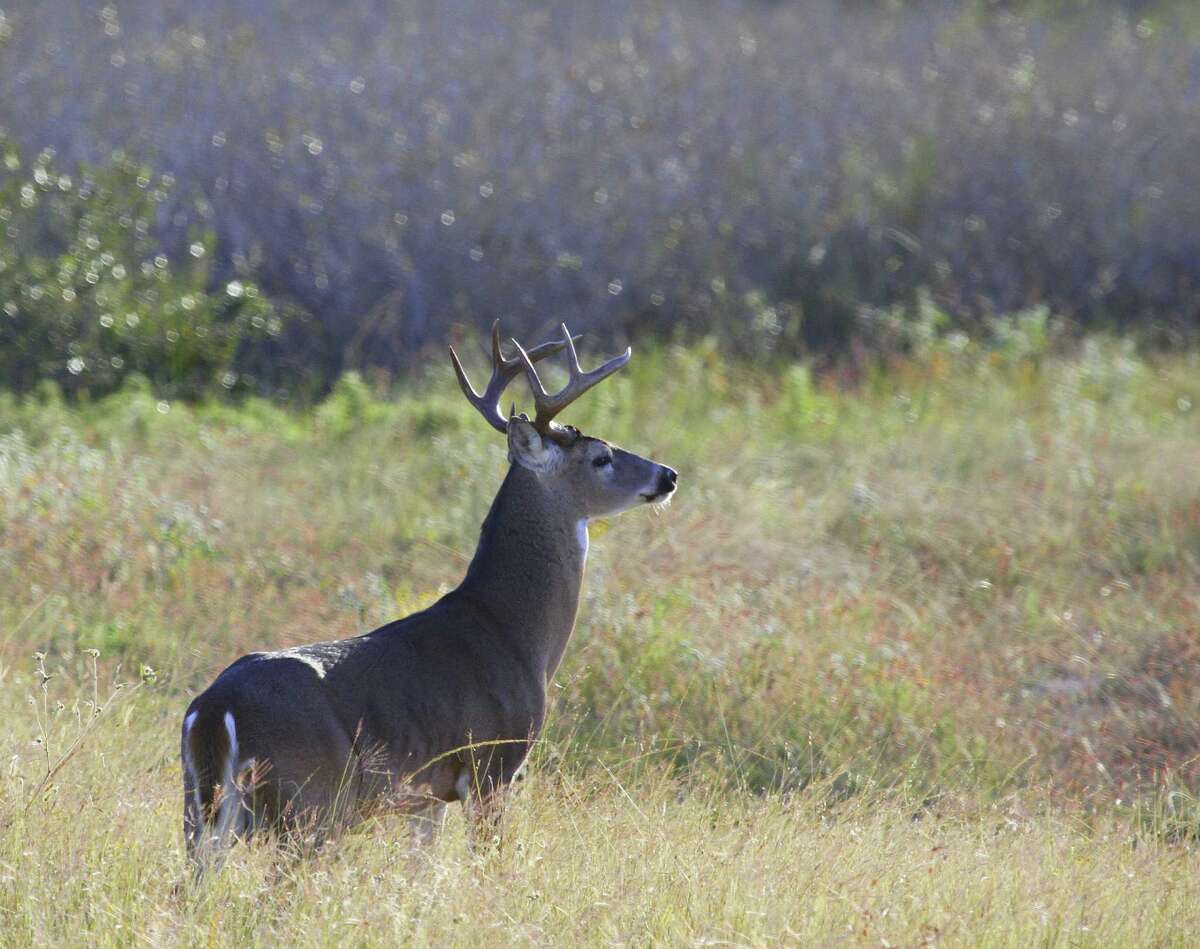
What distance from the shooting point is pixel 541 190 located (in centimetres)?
1781

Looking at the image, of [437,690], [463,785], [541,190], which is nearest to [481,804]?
[463,785]

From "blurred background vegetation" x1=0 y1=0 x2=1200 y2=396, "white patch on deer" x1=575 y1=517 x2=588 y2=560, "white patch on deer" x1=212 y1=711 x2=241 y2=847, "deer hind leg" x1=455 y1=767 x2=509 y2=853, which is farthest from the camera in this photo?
"blurred background vegetation" x1=0 y1=0 x2=1200 y2=396

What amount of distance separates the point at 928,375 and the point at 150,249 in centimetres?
701

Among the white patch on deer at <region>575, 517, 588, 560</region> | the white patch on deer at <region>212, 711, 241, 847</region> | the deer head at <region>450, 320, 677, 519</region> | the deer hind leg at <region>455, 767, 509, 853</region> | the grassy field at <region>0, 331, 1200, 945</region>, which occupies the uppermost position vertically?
the deer head at <region>450, 320, 677, 519</region>

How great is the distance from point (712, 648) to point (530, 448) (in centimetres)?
203

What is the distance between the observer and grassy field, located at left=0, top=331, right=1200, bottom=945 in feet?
15.0

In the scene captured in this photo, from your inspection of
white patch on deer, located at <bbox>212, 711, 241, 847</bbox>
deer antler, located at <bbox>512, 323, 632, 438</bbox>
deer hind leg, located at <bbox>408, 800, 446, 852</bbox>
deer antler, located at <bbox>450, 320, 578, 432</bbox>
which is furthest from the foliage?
white patch on deer, located at <bbox>212, 711, 241, 847</bbox>

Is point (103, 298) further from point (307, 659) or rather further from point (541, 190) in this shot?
point (307, 659)

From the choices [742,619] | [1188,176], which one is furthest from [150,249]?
[1188,176]

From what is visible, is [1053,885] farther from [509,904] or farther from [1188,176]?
[1188,176]

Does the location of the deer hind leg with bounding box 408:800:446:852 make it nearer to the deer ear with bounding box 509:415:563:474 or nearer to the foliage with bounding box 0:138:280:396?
the deer ear with bounding box 509:415:563:474

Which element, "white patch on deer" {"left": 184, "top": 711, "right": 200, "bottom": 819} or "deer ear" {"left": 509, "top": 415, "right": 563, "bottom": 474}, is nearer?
"white patch on deer" {"left": 184, "top": 711, "right": 200, "bottom": 819}

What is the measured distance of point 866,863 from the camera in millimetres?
4910

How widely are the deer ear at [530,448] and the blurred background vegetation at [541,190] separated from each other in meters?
8.11
